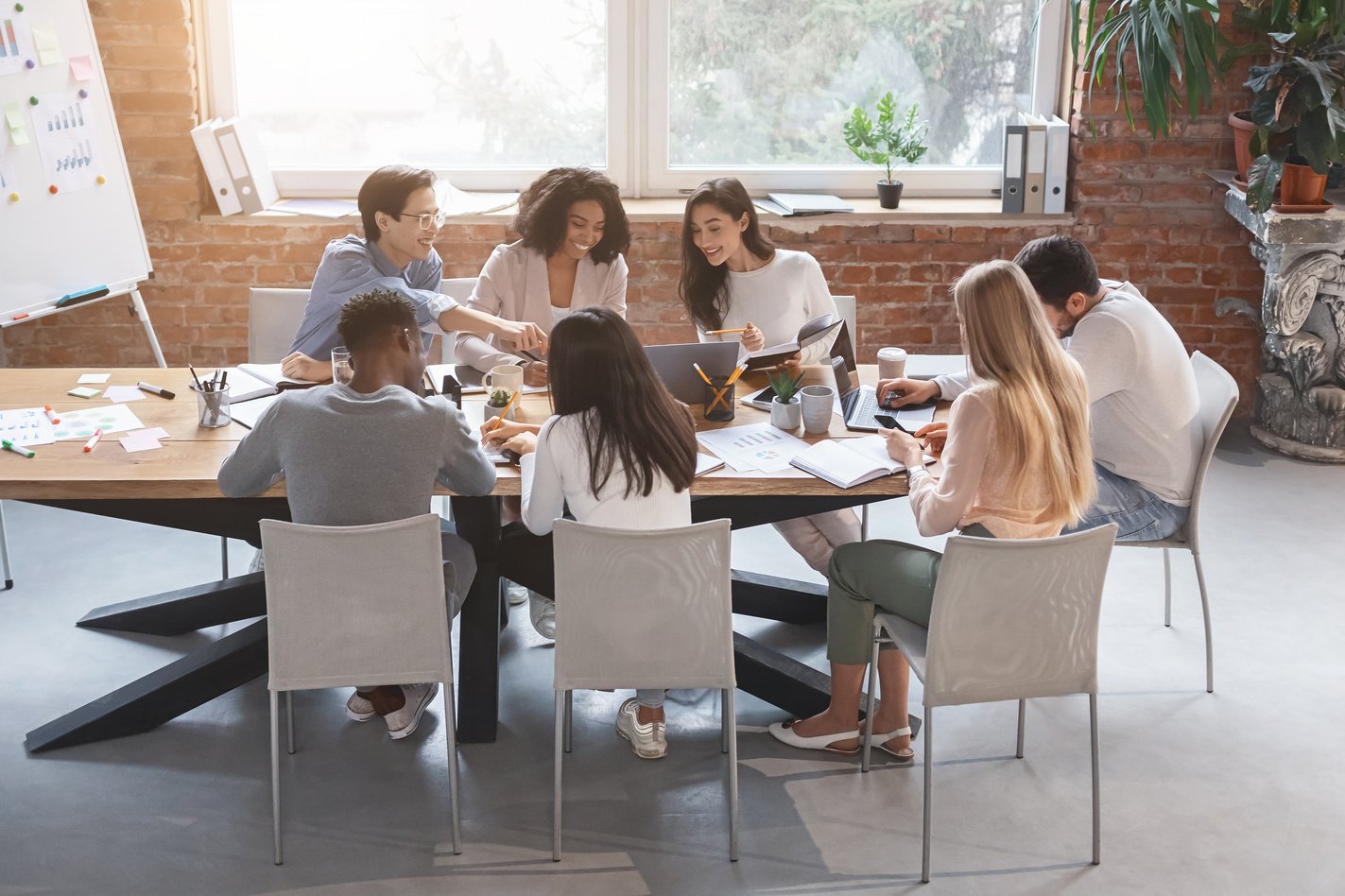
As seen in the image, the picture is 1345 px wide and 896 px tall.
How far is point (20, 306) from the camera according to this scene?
14.6 ft

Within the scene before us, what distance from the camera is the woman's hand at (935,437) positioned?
3.12 meters

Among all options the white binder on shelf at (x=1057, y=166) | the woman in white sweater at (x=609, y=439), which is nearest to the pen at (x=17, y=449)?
the woman in white sweater at (x=609, y=439)

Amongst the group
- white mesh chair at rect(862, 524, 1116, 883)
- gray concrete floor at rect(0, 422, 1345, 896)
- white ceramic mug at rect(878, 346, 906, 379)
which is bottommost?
gray concrete floor at rect(0, 422, 1345, 896)

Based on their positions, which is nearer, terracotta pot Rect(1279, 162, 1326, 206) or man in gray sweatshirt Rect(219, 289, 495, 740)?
man in gray sweatshirt Rect(219, 289, 495, 740)

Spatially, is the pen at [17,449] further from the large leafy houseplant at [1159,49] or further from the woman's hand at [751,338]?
the large leafy houseplant at [1159,49]

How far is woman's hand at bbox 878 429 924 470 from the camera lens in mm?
2994

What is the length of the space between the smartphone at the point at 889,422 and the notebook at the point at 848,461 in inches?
4.5

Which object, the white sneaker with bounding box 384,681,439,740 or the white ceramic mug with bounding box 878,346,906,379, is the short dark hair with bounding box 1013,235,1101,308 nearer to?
the white ceramic mug with bounding box 878,346,906,379

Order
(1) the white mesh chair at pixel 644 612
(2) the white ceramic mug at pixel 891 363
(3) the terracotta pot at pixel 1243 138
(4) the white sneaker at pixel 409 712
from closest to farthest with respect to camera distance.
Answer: (1) the white mesh chair at pixel 644 612 < (4) the white sneaker at pixel 409 712 < (2) the white ceramic mug at pixel 891 363 < (3) the terracotta pot at pixel 1243 138

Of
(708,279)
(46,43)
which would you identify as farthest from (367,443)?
A: (46,43)

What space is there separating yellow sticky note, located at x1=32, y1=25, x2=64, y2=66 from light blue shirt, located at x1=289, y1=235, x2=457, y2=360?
1.48 meters

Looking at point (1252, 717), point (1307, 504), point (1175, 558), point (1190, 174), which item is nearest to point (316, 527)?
point (1252, 717)

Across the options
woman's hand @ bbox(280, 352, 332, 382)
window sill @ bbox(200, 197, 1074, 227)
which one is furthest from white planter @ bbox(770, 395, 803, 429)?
window sill @ bbox(200, 197, 1074, 227)

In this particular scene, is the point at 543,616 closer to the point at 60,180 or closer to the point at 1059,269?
the point at 1059,269
